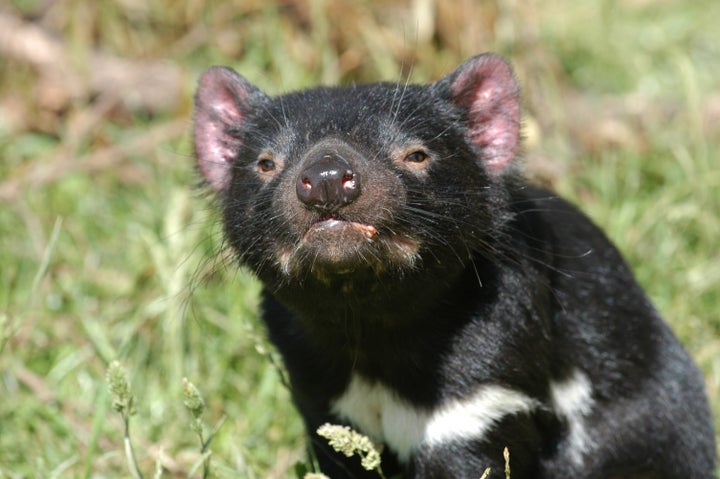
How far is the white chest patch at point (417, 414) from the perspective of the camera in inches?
134

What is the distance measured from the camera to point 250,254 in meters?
3.36

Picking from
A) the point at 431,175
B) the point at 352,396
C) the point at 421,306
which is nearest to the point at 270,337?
the point at 352,396

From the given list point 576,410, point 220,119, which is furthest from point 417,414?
point 220,119

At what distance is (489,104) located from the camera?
3.62 m

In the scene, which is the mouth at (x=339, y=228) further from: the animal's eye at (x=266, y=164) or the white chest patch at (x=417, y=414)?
the white chest patch at (x=417, y=414)

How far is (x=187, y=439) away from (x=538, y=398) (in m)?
1.76

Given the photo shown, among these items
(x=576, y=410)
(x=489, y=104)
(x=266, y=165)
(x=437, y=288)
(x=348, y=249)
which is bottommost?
(x=576, y=410)

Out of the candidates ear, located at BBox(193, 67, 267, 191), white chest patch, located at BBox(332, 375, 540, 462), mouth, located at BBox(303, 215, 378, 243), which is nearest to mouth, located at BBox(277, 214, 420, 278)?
mouth, located at BBox(303, 215, 378, 243)

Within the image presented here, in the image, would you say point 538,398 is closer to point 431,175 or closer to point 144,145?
point 431,175

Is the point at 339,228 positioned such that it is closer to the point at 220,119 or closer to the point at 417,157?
the point at 417,157

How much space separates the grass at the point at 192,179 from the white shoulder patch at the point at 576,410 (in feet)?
3.74

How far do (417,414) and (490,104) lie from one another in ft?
3.53

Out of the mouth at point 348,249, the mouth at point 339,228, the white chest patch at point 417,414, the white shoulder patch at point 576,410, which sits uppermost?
the mouth at point 339,228

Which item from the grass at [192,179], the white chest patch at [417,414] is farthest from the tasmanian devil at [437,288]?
the grass at [192,179]
